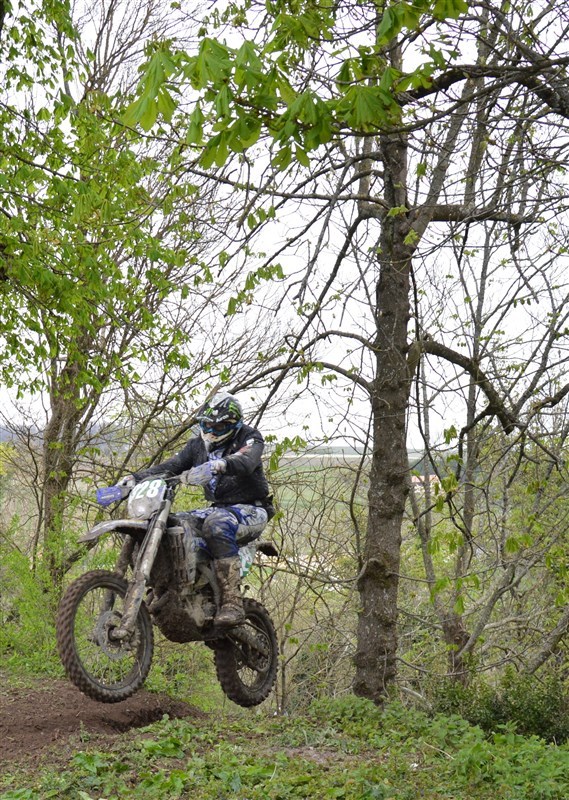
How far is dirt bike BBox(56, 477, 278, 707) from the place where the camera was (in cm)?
576

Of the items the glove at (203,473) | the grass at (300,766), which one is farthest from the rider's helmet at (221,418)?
the grass at (300,766)

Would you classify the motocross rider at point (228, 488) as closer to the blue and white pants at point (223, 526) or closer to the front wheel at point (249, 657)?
the blue and white pants at point (223, 526)

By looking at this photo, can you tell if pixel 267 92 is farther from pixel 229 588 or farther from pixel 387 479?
pixel 387 479

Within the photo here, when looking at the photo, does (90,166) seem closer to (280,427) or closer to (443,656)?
(280,427)

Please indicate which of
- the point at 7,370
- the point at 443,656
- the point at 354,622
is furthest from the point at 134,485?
the point at 354,622

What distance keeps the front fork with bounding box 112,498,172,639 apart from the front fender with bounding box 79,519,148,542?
0.09 m

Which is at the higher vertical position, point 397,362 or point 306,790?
point 397,362

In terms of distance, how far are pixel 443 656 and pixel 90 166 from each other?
9621 millimetres

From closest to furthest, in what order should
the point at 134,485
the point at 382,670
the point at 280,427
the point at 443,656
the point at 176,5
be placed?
the point at 134,485 < the point at 176,5 < the point at 382,670 < the point at 443,656 < the point at 280,427

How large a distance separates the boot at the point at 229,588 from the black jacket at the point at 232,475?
499 millimetres

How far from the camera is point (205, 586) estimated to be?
662 centimetres

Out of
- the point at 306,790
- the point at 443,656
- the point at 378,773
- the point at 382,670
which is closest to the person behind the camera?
the point at 306,790

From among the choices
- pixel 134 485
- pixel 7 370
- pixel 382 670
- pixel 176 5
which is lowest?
pixel 382 670

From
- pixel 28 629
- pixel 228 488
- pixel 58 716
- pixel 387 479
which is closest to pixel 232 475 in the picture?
pixel 228 488
